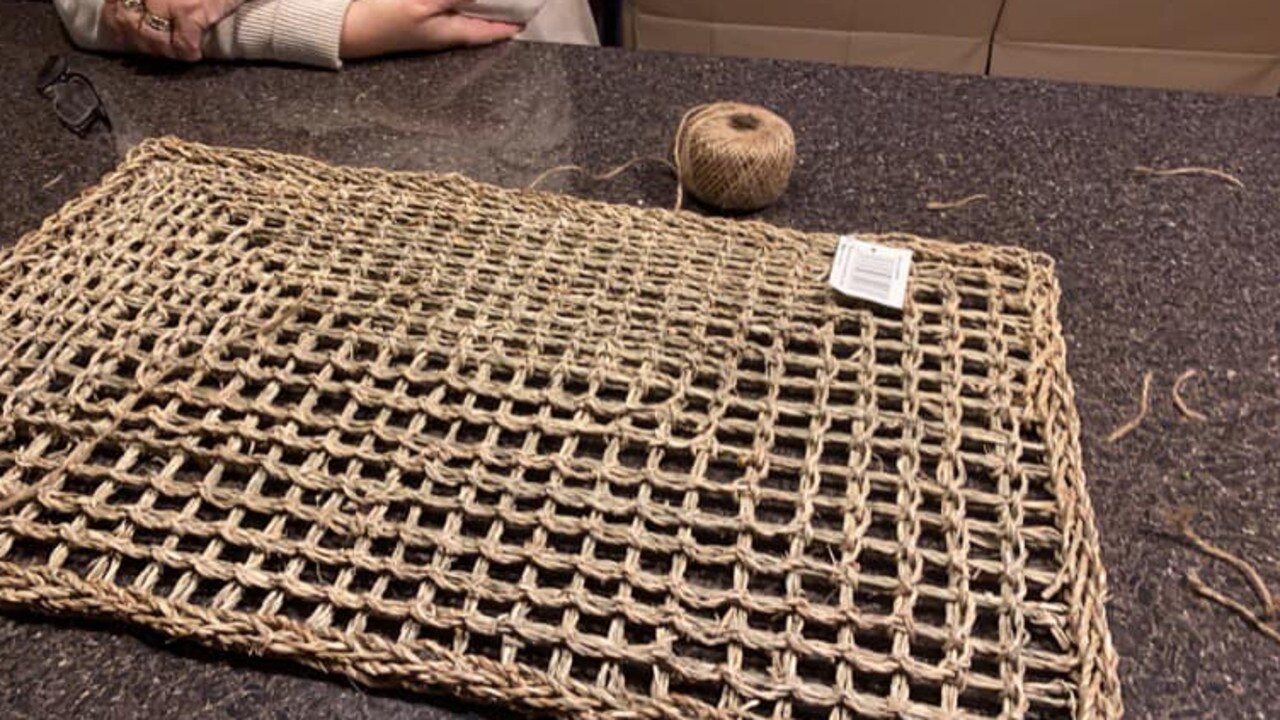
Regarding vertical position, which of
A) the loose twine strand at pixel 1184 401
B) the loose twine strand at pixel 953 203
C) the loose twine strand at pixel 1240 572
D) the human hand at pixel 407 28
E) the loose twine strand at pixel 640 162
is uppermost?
the human hand at pixel 407 28

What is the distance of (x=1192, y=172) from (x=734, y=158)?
0.37 m

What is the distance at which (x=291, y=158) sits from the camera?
0.70 meters

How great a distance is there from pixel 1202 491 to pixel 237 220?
61cm

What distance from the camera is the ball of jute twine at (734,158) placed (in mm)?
653

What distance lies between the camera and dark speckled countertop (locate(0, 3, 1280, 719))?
1.42 feet

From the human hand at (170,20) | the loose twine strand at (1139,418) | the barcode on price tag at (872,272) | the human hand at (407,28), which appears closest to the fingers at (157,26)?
the human hand at (170,20)

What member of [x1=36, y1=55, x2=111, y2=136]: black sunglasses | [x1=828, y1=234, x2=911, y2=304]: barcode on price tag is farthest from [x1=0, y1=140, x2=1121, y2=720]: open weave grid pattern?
[x1=36, y1=55, x2=111, y2=136]: black sunglasses

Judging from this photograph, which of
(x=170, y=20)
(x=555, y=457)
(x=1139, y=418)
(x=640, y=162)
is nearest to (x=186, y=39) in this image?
(x=170, y=20)

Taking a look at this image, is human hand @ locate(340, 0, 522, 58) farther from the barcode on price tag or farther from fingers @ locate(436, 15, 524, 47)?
the barcode on price tag

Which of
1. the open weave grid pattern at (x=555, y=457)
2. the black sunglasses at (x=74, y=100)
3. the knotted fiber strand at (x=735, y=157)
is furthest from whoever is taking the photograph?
the black sunglasses at (x=74, y=100)

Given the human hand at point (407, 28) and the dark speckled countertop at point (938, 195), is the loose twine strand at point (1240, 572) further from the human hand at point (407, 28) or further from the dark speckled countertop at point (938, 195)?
the human hand at point (407, 28)

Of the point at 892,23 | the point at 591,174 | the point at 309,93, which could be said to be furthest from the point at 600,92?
the point at 892,23

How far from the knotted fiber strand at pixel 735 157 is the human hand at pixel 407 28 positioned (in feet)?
1.02

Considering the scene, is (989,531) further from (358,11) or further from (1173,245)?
(358,11)
